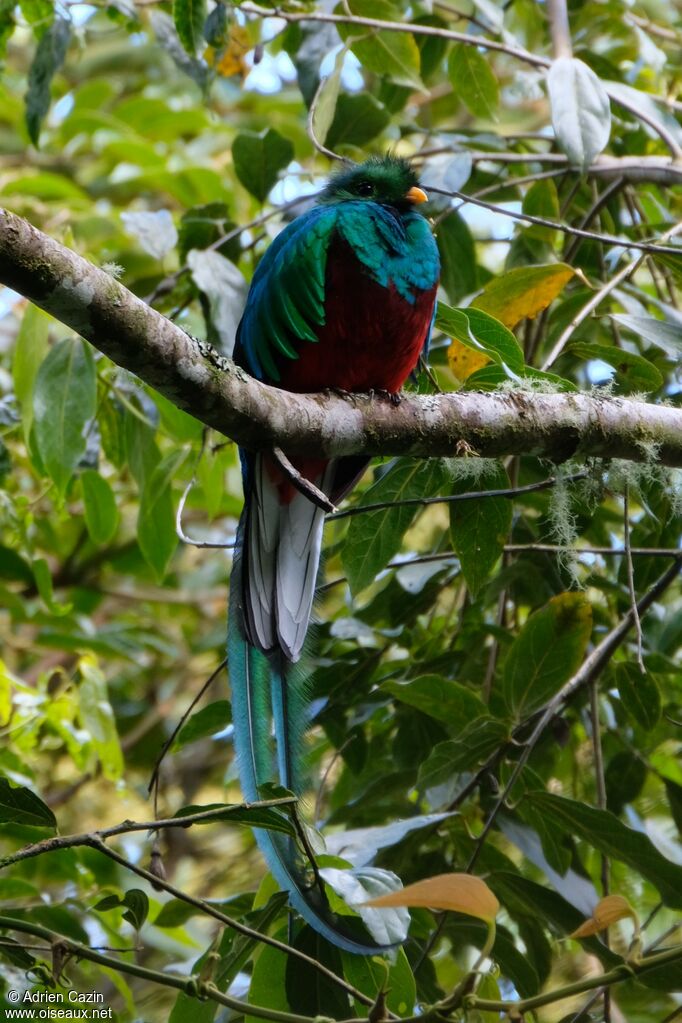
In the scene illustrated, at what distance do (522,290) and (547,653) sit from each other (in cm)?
74

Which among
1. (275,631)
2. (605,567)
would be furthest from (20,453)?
(605,567)

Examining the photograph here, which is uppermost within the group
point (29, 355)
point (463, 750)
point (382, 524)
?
point (29, 355)

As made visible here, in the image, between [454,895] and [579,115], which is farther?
[579,115]

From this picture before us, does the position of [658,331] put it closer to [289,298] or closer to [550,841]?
[289,298]

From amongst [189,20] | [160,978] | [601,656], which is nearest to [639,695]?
[601,656]

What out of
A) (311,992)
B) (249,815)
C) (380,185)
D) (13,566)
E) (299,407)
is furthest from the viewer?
(13,566)

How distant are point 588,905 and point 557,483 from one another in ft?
2.66

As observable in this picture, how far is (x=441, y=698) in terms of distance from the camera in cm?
220

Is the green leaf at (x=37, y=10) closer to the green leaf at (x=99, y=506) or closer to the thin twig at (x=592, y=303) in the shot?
the green leaf at (x=99, y=506)

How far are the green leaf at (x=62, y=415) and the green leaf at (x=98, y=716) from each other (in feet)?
2.00

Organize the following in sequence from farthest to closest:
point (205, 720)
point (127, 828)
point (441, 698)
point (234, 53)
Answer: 1. point (234, 53)
2. point (205, 720)
3. point (441, 698)
4. point (127, 828)

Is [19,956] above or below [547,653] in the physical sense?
below

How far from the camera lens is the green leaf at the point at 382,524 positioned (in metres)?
2.30

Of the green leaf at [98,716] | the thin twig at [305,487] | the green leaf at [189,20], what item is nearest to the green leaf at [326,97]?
the green leaf at [189,20]
